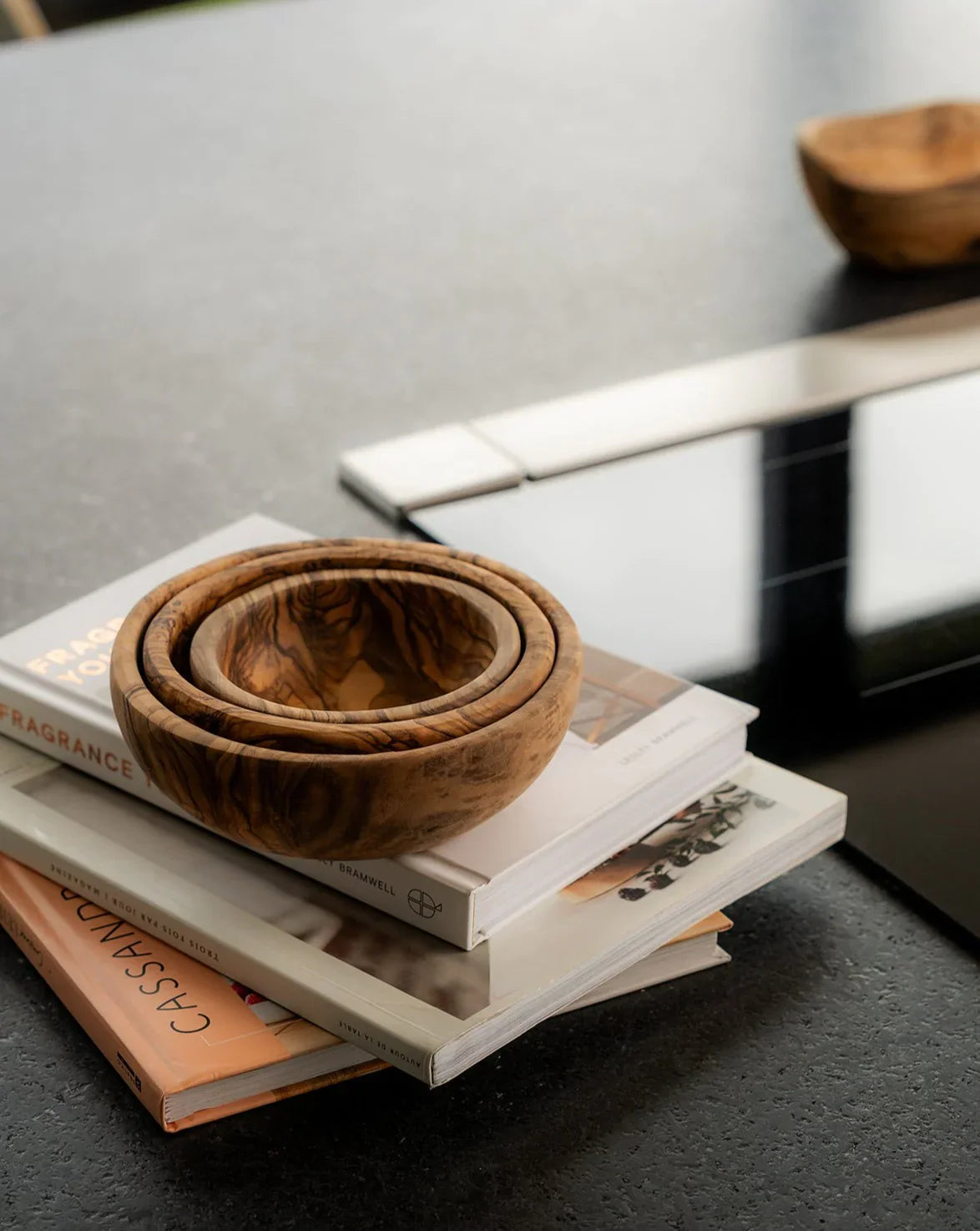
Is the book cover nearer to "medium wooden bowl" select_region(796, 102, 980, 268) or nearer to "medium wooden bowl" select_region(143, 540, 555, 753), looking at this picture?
"medium wooden bowl" select_region(143, 540, 555, 753)

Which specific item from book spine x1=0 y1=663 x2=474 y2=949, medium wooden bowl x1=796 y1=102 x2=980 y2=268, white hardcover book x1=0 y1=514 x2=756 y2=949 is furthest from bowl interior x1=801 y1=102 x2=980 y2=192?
book spine x1=0 y1=663 x2=474 y2=949

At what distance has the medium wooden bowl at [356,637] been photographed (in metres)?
0.53

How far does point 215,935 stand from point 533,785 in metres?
0.12

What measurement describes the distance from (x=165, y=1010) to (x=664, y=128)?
50.9 inches

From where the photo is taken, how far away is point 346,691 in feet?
1.87

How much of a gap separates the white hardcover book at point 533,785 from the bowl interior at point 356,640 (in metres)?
0.06

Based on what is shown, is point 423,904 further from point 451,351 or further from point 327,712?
point 451,351

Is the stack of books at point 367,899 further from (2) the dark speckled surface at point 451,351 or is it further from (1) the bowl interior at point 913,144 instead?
(1) the bowl interior at point 913,144

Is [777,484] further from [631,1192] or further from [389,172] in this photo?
[389,172]

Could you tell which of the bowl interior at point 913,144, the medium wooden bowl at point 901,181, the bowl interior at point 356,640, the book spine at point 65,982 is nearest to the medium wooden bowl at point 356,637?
the bowl interior at point 356,640

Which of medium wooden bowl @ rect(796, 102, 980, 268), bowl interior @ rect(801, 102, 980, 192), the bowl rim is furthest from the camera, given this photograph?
bowl interior @ rect(801, 102, 980, 192)

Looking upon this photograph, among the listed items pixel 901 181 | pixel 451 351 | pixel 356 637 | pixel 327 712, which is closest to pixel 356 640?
pixel 356 637

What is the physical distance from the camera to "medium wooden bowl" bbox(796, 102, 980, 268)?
3.76ft

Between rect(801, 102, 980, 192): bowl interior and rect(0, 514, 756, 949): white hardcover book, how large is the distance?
0.77 m
